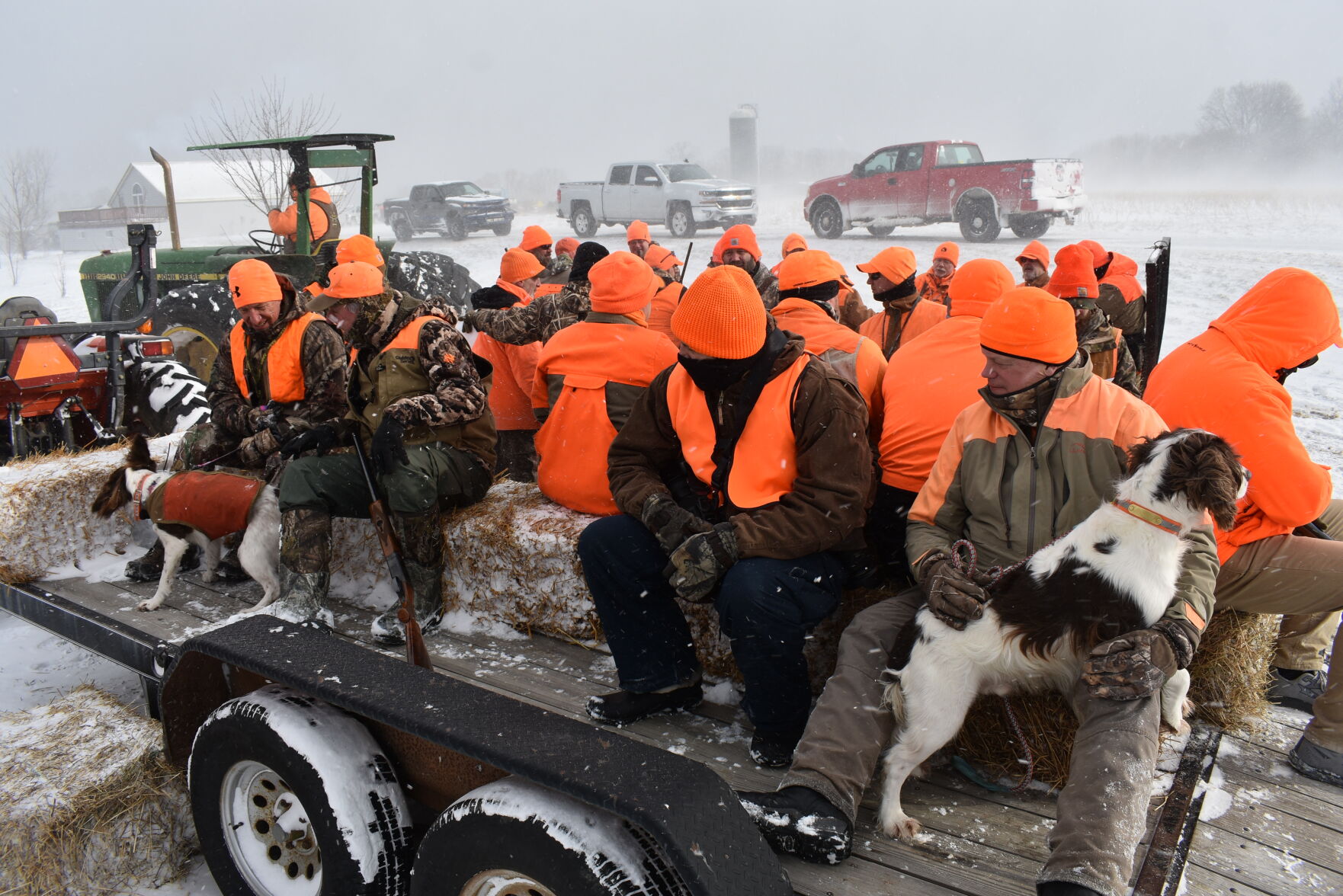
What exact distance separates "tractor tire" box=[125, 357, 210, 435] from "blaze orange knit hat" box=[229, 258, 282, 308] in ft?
6.78

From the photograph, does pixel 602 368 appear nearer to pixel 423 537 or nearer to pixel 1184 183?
pixel 423 537

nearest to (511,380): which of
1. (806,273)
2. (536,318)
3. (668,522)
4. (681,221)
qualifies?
(536,318)

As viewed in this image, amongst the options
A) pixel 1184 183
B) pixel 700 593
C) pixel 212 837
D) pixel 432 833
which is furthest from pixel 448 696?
pixel 1184 183

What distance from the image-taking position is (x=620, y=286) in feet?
12.5

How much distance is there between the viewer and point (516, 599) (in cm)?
377

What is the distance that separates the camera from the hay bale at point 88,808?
286 centimetres

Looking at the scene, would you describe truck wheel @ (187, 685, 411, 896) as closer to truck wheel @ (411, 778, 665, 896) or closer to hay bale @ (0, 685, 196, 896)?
truck wheel @ (411, 778, 665, 896)

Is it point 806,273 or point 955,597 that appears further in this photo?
point 806,273

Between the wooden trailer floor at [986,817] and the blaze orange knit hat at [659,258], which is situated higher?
the blaze orange knit hat at [659,258]

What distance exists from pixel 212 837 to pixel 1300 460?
11.6 feet

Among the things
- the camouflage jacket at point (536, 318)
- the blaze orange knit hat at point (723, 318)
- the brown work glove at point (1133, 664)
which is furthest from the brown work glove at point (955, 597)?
the camouflage jacket at point (536, 318)

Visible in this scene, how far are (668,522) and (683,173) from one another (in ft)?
65.9

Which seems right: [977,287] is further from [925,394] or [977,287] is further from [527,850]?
[527,850]

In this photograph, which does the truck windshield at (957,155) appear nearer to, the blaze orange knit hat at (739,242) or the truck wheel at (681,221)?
the truck wheel at (681,221)
